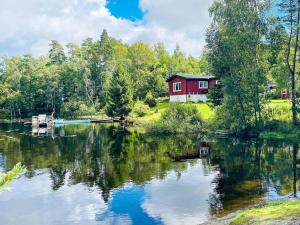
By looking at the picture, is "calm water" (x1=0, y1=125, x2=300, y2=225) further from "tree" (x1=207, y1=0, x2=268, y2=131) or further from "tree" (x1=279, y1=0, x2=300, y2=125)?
"tree" (x1=279, y1=0, x2=300, y2=125)

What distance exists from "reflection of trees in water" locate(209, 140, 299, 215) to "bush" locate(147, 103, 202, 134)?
1215 cm

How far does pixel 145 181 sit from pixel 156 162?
706cm

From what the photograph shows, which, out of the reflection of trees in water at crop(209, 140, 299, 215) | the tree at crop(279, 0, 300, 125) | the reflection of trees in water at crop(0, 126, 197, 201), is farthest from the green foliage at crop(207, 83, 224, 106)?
the reflection of trees in water at crop(209, 140, 299, 215)

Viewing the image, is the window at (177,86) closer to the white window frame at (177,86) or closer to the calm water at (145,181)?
the white window frame at (177,86)

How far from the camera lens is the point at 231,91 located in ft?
162

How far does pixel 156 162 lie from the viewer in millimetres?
33656

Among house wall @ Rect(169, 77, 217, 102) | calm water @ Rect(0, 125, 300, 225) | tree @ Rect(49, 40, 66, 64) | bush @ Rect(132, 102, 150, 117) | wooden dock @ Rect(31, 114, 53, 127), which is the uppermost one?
tree @ Rect(49, 40, 66, 64)

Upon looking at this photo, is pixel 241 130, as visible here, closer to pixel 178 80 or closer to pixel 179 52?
pixel 178 80

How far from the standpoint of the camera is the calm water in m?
20.1

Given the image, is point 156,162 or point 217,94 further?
point 217,94

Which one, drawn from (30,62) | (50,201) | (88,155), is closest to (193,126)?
(88,155)

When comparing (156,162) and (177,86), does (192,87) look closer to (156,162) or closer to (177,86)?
(177,86)

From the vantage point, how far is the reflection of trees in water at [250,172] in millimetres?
21516

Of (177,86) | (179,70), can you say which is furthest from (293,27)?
(179,70)
